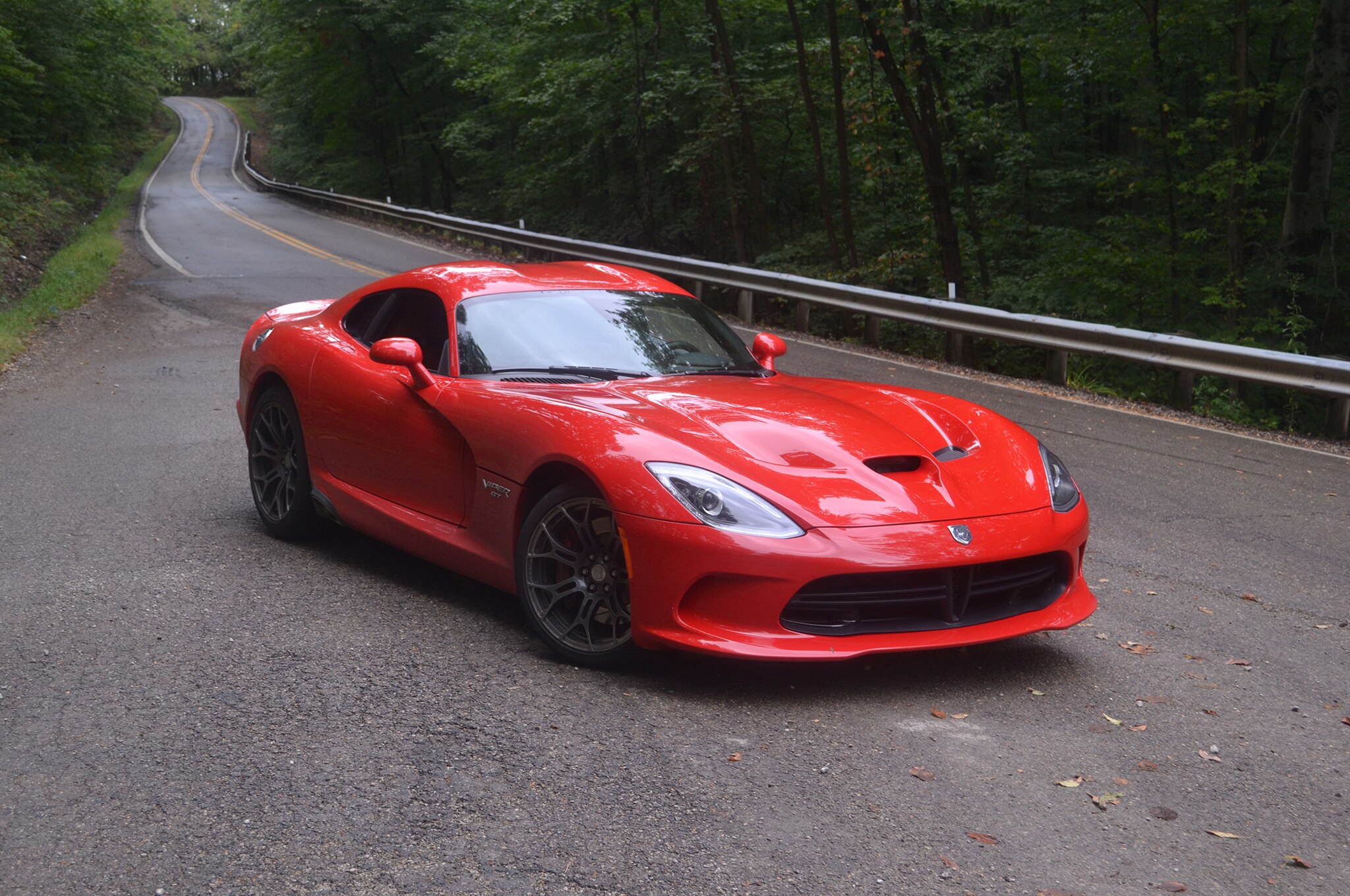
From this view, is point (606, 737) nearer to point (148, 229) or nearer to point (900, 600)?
point (900, 600)

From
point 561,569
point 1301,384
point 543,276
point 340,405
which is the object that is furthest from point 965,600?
point 1301,384

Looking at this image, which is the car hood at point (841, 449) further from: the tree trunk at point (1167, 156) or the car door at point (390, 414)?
the tree trunk at point (1167, 156)

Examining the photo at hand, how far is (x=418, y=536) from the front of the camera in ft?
16.9

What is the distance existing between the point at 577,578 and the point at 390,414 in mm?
1466

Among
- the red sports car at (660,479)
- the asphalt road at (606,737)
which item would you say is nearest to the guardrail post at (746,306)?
the asphalt road at (606,737)

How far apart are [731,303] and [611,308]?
16.8m

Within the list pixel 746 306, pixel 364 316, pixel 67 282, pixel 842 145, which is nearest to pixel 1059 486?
pixel 364 316

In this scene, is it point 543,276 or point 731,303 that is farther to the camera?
point 731,303

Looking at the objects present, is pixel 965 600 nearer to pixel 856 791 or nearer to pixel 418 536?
pixel 856 791

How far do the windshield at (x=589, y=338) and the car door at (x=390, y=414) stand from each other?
0.19 meters

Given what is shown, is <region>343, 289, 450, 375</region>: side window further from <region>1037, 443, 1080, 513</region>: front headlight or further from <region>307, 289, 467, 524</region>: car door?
<region>1037, 443, 1080, 513</region>: front headlight

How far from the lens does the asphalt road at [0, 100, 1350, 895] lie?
3010 mm

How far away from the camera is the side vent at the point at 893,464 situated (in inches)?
175

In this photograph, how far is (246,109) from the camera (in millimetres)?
107188
